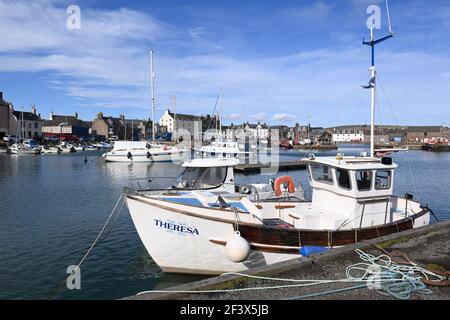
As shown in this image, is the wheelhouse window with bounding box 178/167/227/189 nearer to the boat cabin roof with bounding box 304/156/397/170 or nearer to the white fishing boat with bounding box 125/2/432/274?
the white fishing boat with bounding box 125/2/432/274

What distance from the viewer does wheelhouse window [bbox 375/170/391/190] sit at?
41.5 ft

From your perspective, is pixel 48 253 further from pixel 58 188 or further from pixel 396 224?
pixel 58 188

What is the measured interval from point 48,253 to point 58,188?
65.7ft

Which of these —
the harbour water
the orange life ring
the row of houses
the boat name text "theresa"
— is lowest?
the harbour water

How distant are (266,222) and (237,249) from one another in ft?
12.7

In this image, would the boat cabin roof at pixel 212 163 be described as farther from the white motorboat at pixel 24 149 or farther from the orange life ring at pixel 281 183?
the white motorboat at pixel 24 149

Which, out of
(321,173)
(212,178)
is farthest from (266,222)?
(212,178)

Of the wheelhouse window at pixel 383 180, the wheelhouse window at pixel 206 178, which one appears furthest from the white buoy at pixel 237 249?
the wheelhouse window at pixel 206 178

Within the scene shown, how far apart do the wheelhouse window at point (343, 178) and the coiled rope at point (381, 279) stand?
4.63 m

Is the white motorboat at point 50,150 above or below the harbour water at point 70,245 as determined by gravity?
above

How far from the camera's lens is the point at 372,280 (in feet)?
22.9

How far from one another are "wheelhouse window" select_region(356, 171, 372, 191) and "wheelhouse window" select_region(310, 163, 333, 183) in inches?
41.7

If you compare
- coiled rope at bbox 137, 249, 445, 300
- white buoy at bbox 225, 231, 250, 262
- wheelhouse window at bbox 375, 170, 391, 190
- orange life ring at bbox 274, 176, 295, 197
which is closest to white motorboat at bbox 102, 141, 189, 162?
orange life ring at bbox 274, 176, 295, 197

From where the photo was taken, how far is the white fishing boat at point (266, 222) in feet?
36.3
